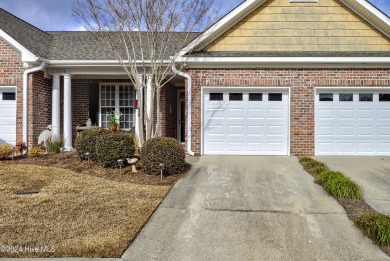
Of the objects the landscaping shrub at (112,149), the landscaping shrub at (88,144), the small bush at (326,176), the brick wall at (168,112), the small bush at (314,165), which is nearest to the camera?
the small bush at (326,176)

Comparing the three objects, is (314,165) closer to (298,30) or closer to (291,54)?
(291,54)

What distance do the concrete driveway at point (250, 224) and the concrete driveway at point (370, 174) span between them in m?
0.93

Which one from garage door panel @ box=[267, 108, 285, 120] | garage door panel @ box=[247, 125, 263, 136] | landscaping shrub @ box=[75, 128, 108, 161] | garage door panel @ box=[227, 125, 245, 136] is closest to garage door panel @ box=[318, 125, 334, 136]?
garage door panel @ box=[267, 108, 285, 120]

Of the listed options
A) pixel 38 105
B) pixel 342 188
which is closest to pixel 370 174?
pixel 342 188

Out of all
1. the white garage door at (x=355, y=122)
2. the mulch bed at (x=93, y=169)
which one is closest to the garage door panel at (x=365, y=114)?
the white garage door at (x=355, y=122)

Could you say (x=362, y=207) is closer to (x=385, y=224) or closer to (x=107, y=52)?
(x=385, y=224)

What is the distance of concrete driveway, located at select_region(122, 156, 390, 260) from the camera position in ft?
17.3

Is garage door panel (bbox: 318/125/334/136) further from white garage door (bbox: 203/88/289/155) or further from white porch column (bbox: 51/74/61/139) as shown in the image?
white porch column (bbox: 51/74/61/139)

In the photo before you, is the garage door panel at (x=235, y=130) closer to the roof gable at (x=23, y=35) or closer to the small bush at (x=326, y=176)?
the small bush at (x=326, y=176)

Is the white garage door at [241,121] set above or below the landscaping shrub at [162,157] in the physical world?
above

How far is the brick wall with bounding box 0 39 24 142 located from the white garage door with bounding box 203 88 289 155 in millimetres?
6328

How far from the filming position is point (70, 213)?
258 inches

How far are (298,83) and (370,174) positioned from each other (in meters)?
3.81

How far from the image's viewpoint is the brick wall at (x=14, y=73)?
12.8 m
